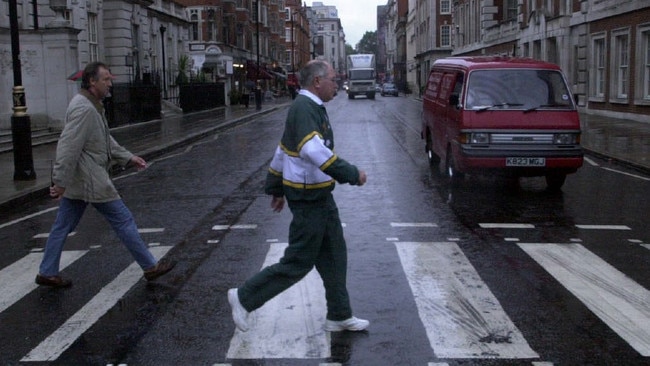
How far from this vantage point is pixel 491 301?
238 inches

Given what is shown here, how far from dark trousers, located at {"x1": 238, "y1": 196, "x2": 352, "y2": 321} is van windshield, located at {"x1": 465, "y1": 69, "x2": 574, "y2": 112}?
7323 millimetres

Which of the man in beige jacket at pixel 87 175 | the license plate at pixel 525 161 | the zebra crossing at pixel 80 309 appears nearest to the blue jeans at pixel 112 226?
the man in beige jacket at pixel 87 175

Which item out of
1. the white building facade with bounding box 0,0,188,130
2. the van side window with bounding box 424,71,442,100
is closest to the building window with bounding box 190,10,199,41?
the white building facade with bounding box 0,0,188,130

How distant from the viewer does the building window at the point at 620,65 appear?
28594 millimetres

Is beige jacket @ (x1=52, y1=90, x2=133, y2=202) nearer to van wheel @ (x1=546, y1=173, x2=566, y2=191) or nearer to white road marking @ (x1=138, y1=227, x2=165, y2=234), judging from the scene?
white road marking @ (x1=138, y1=227, x2=165, y2=234)

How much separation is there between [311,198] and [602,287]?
283cm

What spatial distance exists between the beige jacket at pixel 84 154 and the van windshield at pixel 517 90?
23.0ft

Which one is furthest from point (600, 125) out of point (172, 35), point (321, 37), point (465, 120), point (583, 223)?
point (321, 37)

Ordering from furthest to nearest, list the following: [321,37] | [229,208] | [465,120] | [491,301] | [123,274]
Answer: [321,37], [465,120], [229,208], [123,274], [491,301]

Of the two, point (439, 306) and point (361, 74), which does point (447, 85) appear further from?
point (361, 74)

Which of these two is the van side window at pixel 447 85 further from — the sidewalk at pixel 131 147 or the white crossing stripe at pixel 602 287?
the sidewalk at pixel 131 147

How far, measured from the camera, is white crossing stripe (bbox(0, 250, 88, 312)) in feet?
21.2

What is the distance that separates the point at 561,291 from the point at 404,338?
179 centimetres

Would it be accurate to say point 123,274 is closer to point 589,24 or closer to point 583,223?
point 583,223
